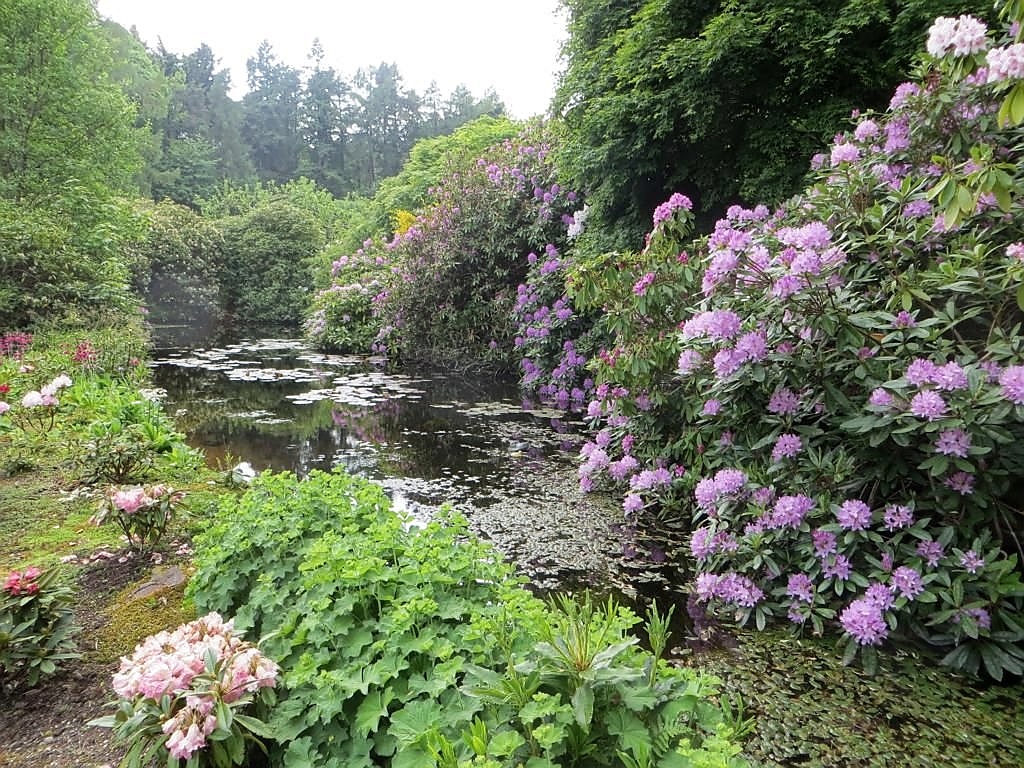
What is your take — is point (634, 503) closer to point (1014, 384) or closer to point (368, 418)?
point (1014, 384)

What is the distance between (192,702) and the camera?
1449 millimetres

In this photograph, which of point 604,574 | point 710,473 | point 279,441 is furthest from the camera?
point 279,441

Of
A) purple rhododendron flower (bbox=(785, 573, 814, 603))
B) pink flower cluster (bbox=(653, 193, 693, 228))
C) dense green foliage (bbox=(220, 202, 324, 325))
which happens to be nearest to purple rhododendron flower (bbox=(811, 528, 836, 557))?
purple rhododendron flower (bbox=(785, 573, 814, 603))

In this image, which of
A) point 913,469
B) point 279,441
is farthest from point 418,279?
point 913,469

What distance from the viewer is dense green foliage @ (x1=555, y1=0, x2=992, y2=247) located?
434cm

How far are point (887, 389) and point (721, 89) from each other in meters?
3.41

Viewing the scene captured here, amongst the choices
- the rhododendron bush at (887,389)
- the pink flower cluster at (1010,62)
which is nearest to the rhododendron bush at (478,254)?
the rhododendron bush at (887,389)

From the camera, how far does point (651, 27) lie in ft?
16.7

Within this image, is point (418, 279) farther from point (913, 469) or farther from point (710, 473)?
point (913, 469)

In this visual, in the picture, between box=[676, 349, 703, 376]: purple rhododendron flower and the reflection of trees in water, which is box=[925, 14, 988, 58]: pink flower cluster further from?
the reflection of trees in water

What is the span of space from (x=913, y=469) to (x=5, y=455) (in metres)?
5.39

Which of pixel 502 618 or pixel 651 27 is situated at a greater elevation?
pixel 651 27

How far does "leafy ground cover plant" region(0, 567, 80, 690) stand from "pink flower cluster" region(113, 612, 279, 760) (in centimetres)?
59

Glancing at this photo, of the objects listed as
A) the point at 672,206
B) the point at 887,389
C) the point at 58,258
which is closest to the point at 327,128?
the point at 58,258
